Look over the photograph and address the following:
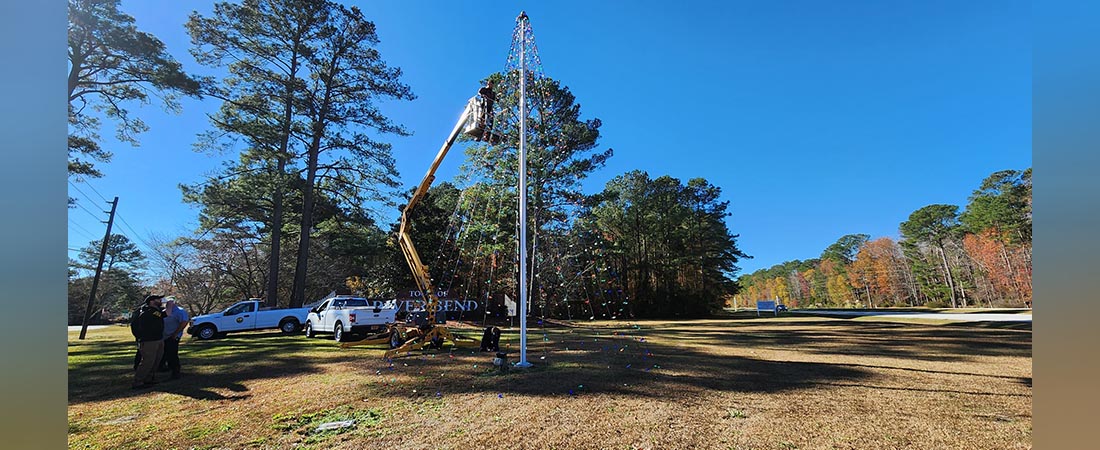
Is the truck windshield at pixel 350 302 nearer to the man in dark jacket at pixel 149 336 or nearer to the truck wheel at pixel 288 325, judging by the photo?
the truck wheel at pixel 288 325

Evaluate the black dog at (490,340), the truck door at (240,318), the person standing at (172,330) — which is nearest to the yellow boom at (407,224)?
the black dog at (490,340)

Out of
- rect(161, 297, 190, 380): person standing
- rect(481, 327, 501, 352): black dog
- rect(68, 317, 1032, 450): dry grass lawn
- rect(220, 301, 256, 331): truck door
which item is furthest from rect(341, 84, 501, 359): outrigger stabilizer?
rect(220, 301, 256, 331): truck door

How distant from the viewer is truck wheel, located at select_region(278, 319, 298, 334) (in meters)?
15.5

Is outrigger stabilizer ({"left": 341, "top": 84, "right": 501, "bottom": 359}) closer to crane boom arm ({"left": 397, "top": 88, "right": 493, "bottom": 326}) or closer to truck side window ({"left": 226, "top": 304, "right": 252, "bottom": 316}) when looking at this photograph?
crane boom arm ({"left": 397, "top": 88, "right": 493, "bottom": 326})

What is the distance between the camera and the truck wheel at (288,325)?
50.9 ft

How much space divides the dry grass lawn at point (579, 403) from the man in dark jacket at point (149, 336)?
0.25 m

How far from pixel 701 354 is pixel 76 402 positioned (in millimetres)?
9946

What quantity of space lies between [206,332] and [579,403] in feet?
49.7

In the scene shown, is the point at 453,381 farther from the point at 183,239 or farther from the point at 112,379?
the point at 183,239

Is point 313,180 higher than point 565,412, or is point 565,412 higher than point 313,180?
point 313,180

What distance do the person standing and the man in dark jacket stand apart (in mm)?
431

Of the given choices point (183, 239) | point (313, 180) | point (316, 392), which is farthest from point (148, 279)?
point (316, 392)

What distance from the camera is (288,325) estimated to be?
15.6 meters

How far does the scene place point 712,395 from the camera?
504 cm
